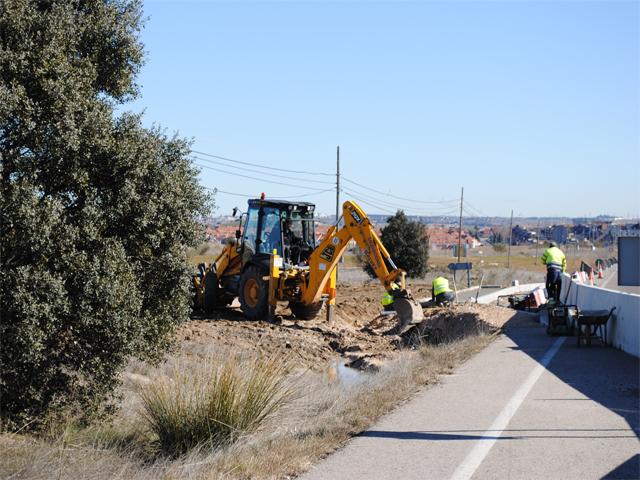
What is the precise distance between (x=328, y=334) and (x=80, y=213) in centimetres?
1284

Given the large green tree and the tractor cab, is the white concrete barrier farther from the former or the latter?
the tractor cab

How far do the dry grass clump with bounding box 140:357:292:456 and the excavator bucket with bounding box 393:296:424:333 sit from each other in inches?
482

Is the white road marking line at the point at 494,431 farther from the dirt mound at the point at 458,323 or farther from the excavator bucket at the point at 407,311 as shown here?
the excavator bucket at the point at 407,311

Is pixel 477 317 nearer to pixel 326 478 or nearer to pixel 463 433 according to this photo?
pixel 463 433

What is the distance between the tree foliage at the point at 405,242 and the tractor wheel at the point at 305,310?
22593 millimetres

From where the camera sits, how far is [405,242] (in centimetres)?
4741

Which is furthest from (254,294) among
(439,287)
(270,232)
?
(439,287)

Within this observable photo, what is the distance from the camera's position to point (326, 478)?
24.0ft

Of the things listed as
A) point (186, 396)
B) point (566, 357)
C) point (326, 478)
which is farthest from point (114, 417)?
point (566, 357)

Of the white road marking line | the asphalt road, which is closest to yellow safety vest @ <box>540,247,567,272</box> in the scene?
the asphalt road

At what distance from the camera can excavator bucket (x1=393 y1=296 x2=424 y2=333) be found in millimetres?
21531

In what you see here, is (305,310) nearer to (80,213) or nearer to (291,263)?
(291,263)

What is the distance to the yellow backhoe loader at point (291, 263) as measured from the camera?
22109 millimetres

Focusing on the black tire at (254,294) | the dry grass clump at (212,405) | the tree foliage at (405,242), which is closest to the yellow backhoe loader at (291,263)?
the black tire at (254,294)
